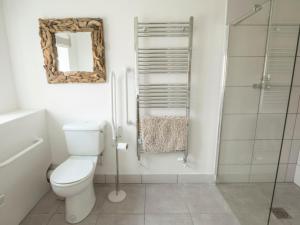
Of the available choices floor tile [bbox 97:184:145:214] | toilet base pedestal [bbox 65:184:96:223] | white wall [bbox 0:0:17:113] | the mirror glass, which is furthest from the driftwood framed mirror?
floor tile [bbox 97:184:145:214]

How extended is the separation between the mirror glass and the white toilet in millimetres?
611

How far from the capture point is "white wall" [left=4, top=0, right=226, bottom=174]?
1.88 m

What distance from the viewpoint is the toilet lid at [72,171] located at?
1579 millimetres

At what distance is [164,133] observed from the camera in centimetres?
204

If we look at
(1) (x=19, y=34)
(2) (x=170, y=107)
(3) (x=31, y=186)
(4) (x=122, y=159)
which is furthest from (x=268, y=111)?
(1) (x=19, y=34)

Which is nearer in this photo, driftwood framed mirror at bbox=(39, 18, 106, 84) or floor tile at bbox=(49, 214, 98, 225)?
floor tile at bbox=(49, 214, 98, 225)

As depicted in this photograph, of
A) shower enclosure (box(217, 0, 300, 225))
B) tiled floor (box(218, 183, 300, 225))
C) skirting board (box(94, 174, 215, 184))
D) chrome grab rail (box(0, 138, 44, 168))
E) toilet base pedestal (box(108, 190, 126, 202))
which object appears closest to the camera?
chrome grab rail (box(0, 138, 44, 168))

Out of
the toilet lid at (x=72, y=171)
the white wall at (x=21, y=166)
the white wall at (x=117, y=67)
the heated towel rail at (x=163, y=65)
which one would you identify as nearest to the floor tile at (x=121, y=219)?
the toilet lid at (x=72, y=171)

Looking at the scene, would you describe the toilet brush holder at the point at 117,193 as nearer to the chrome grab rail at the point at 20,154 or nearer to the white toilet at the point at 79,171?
the white toilet at the point at 79,171

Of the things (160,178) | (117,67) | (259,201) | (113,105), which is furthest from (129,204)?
(117,67)

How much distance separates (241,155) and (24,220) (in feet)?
7.34

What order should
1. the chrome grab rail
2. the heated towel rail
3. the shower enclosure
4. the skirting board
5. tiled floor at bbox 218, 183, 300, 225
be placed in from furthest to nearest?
1. the skirting board
2. the heated towel rail
3. the shower enclosure
4. tiled floor at bbox 218, 183, 300, 225
5. the chrome grab rail

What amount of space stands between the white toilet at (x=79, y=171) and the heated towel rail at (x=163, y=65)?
498mm

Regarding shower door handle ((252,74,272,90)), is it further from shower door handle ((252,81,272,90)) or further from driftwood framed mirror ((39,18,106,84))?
driftwood framed mirror ((39,18,106,84))
